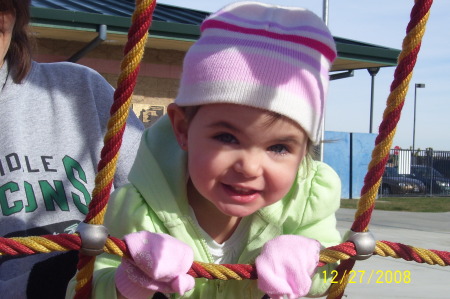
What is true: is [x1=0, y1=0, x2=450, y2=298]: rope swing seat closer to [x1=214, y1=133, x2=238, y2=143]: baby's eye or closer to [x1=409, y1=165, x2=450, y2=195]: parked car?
[x1=214, y1=133, x2=238, y2=143]: baby's eye

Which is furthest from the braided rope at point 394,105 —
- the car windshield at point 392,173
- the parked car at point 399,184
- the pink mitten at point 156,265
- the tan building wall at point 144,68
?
the car windshield at point 392,173

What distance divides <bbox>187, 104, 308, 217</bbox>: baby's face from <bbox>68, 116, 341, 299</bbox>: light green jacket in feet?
0.51

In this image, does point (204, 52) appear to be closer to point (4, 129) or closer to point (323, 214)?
point (323, 214)

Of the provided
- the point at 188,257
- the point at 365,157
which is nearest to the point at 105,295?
the point at 188,257

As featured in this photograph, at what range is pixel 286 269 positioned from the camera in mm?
1251

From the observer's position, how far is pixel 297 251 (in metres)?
1.27

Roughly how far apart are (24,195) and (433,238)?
6532 mm

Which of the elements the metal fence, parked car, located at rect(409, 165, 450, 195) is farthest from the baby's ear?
parked car, located at rect(409, 165, 450, 195)

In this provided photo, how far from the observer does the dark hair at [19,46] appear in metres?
1.85

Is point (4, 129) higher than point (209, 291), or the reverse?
point (4, 129)

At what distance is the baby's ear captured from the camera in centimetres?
144

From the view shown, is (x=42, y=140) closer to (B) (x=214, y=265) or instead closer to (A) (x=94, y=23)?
(B) (x=214, y=265)

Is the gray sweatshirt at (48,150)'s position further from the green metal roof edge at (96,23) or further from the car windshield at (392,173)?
the car windshield at (392,173)

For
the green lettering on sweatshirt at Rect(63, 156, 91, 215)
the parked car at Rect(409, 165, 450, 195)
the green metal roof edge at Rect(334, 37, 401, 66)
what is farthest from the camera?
the parked car at Rect(409, 165, 450, 195)
